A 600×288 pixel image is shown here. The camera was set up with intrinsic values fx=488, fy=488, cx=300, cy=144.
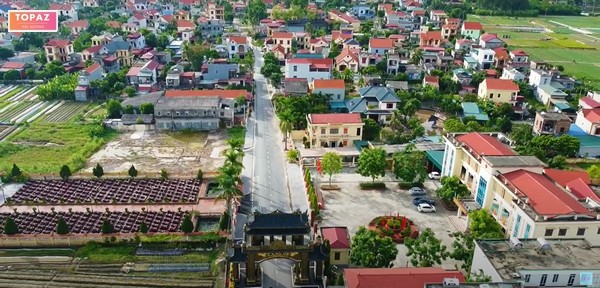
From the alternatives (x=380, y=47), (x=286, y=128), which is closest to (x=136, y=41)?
(x=380, y=47)

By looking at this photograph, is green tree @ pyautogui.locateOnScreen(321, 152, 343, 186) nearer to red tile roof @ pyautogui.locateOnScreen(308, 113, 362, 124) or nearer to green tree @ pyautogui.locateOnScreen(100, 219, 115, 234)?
red tile roof @ pyautogui.locateOnScreen(308, 113, 362, 124)

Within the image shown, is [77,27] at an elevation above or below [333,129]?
above

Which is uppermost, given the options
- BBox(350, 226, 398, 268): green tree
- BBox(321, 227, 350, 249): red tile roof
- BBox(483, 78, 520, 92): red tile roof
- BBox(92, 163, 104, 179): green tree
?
BBox(483, 78, 520, 92): red tile roof

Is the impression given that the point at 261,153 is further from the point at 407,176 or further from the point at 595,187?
the point at 595,187

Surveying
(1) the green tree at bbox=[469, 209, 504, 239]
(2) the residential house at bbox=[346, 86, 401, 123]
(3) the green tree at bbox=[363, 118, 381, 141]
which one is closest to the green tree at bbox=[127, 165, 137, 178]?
(3) the green tree at bbox=[363, 118, 381, 141]

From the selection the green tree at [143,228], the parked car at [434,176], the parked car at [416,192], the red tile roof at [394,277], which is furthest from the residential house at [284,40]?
the red tile roof at [394,277]

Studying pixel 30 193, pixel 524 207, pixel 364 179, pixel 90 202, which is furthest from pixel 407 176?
pixel 30 193

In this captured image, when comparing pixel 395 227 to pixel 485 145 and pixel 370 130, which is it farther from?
pixel 370 130
